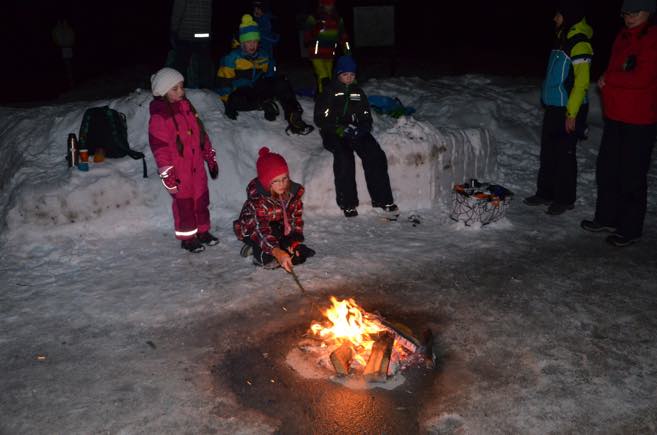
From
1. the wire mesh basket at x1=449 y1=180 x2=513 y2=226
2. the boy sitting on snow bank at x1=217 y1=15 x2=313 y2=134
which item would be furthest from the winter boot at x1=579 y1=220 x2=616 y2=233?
the boy sitting on snow bank at x1=217 y1=15 x2=313 y2=134

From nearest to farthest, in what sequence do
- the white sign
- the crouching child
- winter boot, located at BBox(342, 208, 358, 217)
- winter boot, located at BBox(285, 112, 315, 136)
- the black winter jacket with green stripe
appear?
1. the crouching child
2. winter boot, located at BBox(342, 208, 358, 217)
3. the black winter jacket with green stripe
4. winter boot, located at BBox(285, 112, 315, 136)
5. the white sign

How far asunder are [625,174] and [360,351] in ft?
11.8

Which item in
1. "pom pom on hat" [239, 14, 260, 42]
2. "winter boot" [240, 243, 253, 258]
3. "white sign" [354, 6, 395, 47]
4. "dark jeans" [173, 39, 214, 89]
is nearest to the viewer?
"winter boot" [240, 243, 253, 258]

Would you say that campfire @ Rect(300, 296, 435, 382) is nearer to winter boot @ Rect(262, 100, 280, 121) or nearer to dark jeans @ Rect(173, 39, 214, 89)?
winter boot @ Rect(262, 100, 280, 121)

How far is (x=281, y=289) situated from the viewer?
19.2ft

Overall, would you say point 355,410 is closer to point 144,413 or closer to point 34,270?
point 144,413

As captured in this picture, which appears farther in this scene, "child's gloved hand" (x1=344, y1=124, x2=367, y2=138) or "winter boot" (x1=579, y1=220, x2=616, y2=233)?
"child's gloved hand" (x1=344, y1=124, x2=367, y2=138)

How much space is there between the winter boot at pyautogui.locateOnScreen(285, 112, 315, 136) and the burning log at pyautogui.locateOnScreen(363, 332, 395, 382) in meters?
4.10

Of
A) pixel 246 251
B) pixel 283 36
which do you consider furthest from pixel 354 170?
pixel 283 36

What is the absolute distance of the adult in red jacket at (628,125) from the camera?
5.94 metres

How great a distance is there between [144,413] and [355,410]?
4.65 ft

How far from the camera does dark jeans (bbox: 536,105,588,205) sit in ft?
23.5

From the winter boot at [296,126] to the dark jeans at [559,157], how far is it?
2.94 m

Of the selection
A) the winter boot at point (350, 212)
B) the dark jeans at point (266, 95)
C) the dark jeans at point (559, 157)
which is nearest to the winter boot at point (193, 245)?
the winter boot at point (350, 212)
